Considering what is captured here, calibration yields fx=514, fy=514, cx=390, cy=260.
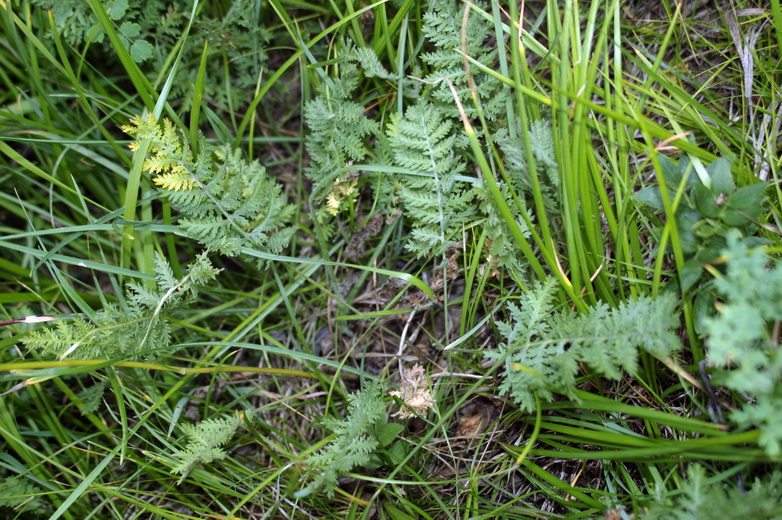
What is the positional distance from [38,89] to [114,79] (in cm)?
34

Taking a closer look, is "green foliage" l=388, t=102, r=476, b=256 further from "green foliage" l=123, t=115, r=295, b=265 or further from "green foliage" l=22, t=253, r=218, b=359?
"green foliage" l=22, t=253, r=218, b=359

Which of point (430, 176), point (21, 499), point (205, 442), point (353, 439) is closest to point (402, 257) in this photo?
point (430, 176)

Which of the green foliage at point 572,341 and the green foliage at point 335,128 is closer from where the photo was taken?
the green foliage at point 572,341

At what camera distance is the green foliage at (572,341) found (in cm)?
156

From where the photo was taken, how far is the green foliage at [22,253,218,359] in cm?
187

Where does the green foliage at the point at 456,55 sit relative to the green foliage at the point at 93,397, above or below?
above

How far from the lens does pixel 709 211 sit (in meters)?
1.71

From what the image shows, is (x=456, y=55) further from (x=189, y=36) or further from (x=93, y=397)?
(x=93, y=397)

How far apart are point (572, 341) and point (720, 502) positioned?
0.58 metres

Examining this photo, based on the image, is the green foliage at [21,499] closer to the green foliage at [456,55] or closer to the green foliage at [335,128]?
the green foliage at [335,128]

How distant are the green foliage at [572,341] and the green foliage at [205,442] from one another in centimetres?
108

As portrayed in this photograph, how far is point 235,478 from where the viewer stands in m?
2.25

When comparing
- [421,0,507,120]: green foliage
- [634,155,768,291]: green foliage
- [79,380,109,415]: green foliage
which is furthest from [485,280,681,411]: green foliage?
[79,380,109,415]: green foliage

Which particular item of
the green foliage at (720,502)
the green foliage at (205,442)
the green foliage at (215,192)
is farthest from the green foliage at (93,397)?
the green foliage at (720,502)
